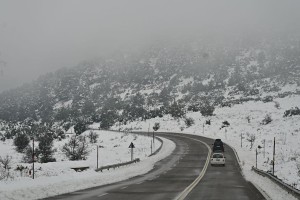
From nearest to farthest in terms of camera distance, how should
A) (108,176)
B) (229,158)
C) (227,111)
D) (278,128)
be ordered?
(108,176) < (229,158) < (278,128) < (227,111)

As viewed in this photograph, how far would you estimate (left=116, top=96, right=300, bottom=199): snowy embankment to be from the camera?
33.5 metres

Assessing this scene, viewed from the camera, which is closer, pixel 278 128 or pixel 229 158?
pixel 229 158

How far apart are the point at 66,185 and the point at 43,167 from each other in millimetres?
20197

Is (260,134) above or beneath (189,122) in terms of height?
beneath

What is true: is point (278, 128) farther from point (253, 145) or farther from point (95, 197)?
point (95, 197)

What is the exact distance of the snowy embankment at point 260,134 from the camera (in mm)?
33538

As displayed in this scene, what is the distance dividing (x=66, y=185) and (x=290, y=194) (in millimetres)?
10985

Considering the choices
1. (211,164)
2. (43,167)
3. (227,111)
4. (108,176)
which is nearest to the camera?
(108,176)

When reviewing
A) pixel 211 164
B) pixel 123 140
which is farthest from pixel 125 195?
pixel 123 140

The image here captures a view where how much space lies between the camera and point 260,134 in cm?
7738

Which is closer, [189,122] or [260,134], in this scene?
[260,134]

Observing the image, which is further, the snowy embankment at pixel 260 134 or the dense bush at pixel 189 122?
the dense bush at pixel 189 122

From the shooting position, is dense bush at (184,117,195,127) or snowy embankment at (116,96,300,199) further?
dense bush at (184,117,195,127)

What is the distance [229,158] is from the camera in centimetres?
5188
